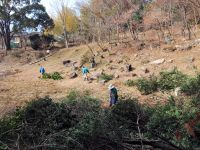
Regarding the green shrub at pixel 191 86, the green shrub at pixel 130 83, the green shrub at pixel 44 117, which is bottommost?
the green shrub at pixel 130 83

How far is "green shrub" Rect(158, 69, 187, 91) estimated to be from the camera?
2192 cm

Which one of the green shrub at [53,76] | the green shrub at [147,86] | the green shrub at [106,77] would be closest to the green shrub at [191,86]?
the green shrub at [147,86]

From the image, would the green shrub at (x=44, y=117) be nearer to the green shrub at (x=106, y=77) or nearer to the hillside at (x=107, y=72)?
the hillside at (x=107, y=72)

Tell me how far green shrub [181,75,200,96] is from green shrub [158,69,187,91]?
0.70m

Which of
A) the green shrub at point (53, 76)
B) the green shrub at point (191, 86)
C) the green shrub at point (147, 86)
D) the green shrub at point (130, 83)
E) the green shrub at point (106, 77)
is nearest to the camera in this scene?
the green shrub at point (191, 86)

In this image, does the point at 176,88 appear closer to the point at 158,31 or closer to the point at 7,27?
the point at 158,31

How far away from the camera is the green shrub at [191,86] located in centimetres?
1966

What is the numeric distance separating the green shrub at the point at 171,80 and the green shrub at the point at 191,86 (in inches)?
27.4

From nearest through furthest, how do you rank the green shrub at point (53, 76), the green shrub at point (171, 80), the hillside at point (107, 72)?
the green shrub at point (171, 80) → the hillside at point (107, 72) → the green shrub at point (53, 76)

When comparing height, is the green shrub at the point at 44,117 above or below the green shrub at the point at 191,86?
above

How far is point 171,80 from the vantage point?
22.6 m

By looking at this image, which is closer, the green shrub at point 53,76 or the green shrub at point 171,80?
the green shrub at point 171,80

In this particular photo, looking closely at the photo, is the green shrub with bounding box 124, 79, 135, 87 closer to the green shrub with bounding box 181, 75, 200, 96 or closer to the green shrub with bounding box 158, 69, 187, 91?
the green shrub with bounding box 158, 69, 187, 91

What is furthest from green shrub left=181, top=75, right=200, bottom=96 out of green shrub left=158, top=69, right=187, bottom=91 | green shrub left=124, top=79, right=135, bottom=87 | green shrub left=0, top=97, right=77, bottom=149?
green shrub left=0, top=97, right=77, bottom=149
